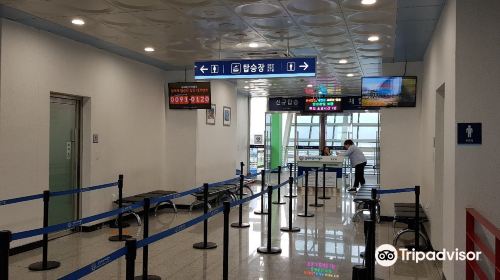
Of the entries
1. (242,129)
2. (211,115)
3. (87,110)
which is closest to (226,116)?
(211,115)

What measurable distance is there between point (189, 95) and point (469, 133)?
617 centimetres

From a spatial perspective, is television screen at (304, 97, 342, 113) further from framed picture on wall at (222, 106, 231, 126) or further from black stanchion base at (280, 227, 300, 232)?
black stanchion base at (280, 227, 300, 232)

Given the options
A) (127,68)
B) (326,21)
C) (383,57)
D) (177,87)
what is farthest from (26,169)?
(383,57)

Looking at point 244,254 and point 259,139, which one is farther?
point 259,139

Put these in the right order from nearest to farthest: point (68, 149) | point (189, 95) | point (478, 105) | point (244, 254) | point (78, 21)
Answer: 1. point (478, 105)
2. point (78, 21)
3. point (244, 254)
4. point (68, 149)
5. point (189, 95)

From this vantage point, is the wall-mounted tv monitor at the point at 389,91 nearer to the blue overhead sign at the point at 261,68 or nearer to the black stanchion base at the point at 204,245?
the blue overhead sign at the point at 261,68

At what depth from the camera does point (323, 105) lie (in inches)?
581

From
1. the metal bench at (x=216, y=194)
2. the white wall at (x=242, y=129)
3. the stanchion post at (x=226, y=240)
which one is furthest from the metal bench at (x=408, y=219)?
the white wall at (x=242, y=129)

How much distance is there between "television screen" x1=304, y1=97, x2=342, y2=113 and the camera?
14547 millimetres

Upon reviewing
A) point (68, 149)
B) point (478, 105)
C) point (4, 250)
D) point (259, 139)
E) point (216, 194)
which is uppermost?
point (478, 105)

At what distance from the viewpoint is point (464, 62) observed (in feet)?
13.5

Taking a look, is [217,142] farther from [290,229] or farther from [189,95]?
[290,229]

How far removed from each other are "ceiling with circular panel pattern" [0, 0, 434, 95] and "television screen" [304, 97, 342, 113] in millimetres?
5861

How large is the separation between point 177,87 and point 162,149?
1482 millimetres
